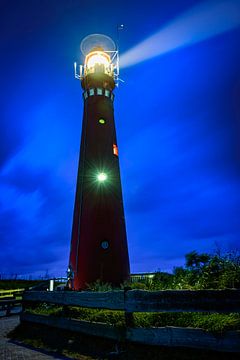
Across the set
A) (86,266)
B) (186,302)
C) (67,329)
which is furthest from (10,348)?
(86,266)

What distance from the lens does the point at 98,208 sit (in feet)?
57.3

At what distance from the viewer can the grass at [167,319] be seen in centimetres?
542

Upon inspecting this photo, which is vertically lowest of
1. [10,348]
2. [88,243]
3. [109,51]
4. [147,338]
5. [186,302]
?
[10,348]

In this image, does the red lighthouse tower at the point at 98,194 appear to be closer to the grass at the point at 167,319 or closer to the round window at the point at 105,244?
the round window at the point at 105,244

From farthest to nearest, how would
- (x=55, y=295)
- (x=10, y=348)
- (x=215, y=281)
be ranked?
1. (x=55, y=295)
2. (x=215, y=281)
3. (x=10, y=348)

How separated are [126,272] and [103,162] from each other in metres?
6.89

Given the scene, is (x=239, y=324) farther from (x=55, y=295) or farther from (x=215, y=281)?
(x=55, y=295)

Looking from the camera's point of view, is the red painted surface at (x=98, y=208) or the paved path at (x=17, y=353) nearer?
the paved path at (x=17, y=353)

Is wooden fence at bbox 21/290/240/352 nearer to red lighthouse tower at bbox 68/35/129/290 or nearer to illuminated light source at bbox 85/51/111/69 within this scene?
red lighthouse tower at bbox 68/35/129/290

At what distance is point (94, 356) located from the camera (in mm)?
6188

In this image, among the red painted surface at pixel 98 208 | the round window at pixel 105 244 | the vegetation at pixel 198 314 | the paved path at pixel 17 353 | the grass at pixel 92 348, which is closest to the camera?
the grass at pixel 92 348

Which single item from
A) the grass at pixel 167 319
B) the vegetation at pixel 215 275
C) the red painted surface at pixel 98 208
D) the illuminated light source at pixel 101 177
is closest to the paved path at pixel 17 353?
the grass at pixel 167 319

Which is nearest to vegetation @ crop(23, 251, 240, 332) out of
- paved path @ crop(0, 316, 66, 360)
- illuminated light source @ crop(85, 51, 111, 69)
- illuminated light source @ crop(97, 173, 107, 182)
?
paved path @ crop(0, 316, 66, 360)

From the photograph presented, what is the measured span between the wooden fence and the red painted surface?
28.1 ft
